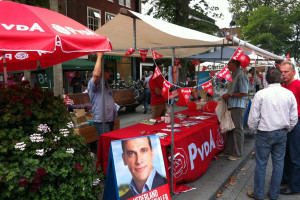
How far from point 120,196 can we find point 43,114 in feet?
3.89

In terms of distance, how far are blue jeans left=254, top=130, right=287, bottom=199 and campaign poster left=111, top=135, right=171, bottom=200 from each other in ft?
4.60

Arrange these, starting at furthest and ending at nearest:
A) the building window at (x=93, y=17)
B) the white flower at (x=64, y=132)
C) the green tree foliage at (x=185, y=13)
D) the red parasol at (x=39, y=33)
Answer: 1. the building window at (x=93, y=17)
2. the green tree foliage at (x=185, y=13)
3. the white flower at (x=64, y=132)
4. the red parasol at (x=39, y=33)

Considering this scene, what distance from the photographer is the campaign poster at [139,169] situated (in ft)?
8.46

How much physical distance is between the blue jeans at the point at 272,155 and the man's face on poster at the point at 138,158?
5.12ft

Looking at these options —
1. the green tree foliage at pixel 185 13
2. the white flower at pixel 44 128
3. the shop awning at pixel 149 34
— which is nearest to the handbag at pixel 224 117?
the shop awning at pixel 149 34

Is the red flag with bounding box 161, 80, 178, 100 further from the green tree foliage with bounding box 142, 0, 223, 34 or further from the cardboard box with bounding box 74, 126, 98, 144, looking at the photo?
the green tree foliage with bounding box 142, 0, 223, 34

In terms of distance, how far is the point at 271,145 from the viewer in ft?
10.3

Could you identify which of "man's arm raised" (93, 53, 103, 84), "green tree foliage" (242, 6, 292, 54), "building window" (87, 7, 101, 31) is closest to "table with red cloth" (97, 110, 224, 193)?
"man's arm raised" (93, 53, 103, 84)

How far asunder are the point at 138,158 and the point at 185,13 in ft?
41.0

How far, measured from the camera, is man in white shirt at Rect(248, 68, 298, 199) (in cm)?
304

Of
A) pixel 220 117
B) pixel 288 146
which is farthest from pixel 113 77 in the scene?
pixel 288 146

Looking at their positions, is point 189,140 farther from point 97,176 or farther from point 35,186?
point 35,186

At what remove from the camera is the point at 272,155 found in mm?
3240

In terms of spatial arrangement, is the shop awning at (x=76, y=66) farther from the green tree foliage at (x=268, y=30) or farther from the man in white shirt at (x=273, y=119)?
the green tree foliage at (x=268, y=30)
